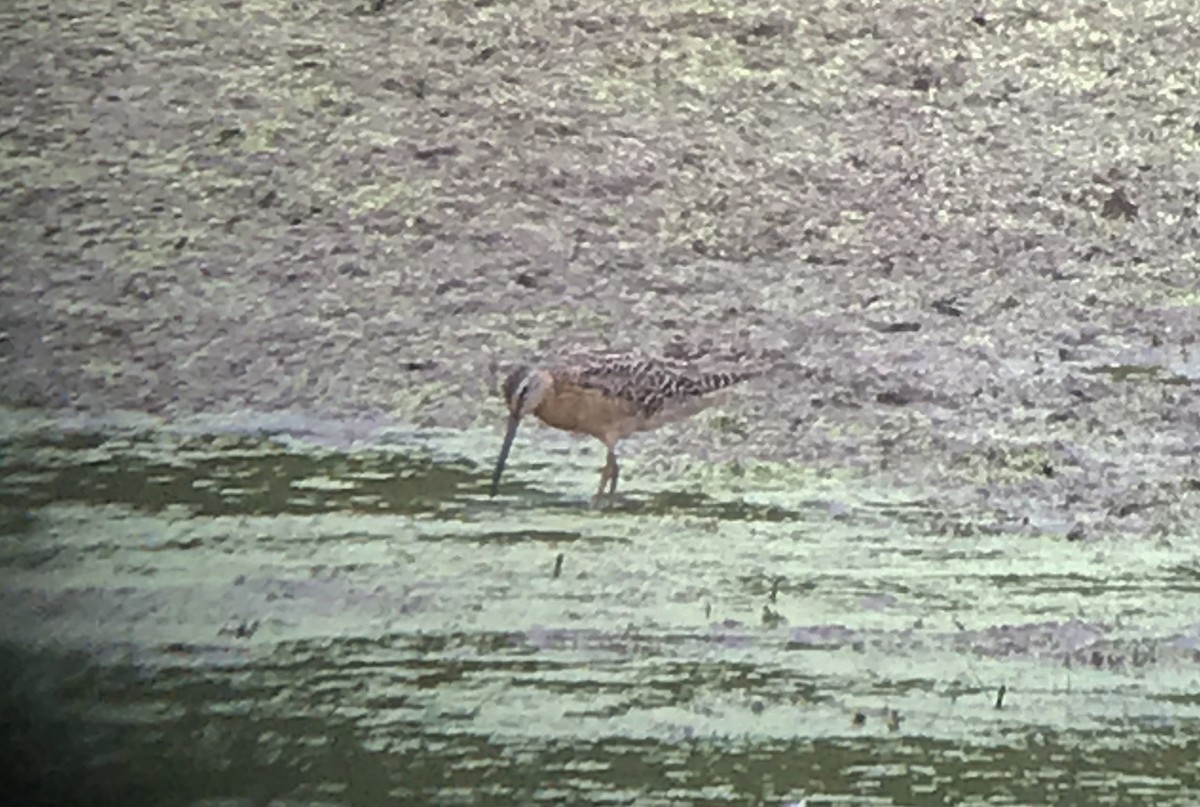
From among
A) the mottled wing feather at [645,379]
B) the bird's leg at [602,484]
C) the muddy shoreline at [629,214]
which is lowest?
the bird's leg at [602,484]

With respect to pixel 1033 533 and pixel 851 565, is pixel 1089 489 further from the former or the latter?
pixel 851 565

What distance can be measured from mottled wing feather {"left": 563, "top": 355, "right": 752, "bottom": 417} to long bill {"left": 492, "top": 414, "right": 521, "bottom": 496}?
0.06 m

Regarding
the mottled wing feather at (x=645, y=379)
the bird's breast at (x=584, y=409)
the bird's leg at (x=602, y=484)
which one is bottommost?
the bird's leg at (x=602, y=484)

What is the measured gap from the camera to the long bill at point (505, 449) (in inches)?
37.4

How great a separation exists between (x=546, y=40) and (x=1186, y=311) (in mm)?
589

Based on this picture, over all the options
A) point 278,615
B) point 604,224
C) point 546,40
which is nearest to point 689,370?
point 604,224

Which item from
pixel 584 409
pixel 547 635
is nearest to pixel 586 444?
pixel 584 409

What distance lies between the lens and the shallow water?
3.13ft

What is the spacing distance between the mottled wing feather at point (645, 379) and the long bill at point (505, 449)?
60 millimetres

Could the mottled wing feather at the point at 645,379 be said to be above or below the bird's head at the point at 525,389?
above

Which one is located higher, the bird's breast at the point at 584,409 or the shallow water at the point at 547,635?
the bird's breast at the point at 584,409

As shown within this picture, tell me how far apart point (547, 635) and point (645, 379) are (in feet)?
0.81

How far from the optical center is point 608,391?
95 cm

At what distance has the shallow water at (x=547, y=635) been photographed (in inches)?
37.6
